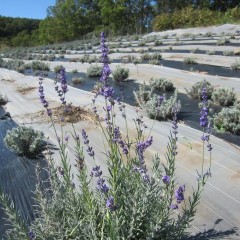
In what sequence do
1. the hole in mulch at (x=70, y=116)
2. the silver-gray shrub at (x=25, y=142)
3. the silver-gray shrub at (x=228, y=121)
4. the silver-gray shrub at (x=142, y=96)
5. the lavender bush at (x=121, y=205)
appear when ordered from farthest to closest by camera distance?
the silver-gray shrub at (x=142, y=96), the hole in mulch at (x=70, y=116), the silver-gray shrub at (x=228, y=121), the silver-gray shrub at (x=25, y=142), the lavender bush at (x=121, y=205)

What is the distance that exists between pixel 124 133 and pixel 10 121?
8.90ft

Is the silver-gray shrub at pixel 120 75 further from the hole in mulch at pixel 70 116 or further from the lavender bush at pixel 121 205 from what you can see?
the lavender bush at pixel 121 205

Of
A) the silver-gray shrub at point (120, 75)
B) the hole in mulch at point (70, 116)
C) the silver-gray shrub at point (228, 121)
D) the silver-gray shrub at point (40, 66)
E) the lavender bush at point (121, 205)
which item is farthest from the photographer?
the silver-gray shrub at point (40, 66)

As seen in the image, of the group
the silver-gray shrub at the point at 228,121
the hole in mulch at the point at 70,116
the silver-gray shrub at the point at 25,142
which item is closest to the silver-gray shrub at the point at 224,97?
the silver-gray shrub at the point at 228,121

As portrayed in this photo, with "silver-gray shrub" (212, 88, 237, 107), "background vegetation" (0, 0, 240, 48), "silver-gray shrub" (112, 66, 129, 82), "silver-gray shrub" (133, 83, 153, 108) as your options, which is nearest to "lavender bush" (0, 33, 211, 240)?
"silver-gray shrub" (133, 83, 153, 108)

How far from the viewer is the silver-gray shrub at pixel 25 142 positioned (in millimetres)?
5554

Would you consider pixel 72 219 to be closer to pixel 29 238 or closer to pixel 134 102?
pixel 29 238

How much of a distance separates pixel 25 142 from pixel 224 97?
4.05 m

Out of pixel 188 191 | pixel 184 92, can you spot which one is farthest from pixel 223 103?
pixel 188 191

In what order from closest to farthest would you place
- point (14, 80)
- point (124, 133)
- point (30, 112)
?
point (124, 133) < point (30, 112) < point (14, 80)

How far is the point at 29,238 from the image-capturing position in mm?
2311

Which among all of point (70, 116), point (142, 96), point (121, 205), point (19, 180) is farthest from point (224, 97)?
point (121, 205)

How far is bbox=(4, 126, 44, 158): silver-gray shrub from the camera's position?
555cm

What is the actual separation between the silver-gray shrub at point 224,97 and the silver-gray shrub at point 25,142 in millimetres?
3759
